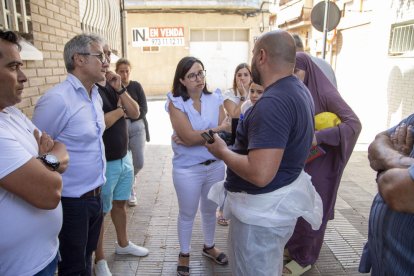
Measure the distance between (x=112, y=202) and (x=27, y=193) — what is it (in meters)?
1.62

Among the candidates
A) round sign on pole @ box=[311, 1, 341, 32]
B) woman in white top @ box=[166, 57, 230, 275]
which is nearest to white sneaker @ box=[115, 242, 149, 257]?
woman in white top @ box=[166, 57, 230, 275]

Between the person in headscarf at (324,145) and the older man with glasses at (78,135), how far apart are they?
1.50m

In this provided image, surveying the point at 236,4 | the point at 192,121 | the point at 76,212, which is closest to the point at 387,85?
the point at 192,121

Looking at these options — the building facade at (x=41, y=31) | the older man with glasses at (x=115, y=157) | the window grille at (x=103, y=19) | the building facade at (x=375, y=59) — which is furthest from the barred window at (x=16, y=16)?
the building facade at (x=375, y=59)

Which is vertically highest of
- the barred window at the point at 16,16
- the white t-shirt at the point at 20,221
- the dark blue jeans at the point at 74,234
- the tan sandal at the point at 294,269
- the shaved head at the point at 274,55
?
the barred window at the point at 16,16

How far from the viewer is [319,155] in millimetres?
2523

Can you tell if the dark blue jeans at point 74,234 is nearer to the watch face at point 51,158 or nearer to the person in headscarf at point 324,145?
the watch face at point 51,158

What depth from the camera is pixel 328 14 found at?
6375 mm

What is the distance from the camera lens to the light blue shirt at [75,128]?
1989 mm

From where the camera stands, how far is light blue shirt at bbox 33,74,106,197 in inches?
78.3

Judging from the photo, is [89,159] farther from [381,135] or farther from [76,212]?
[381,135]

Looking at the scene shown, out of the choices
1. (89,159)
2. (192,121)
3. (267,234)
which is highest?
(192,121)

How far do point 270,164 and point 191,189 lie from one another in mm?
1155

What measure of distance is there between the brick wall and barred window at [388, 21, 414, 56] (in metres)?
6.09
